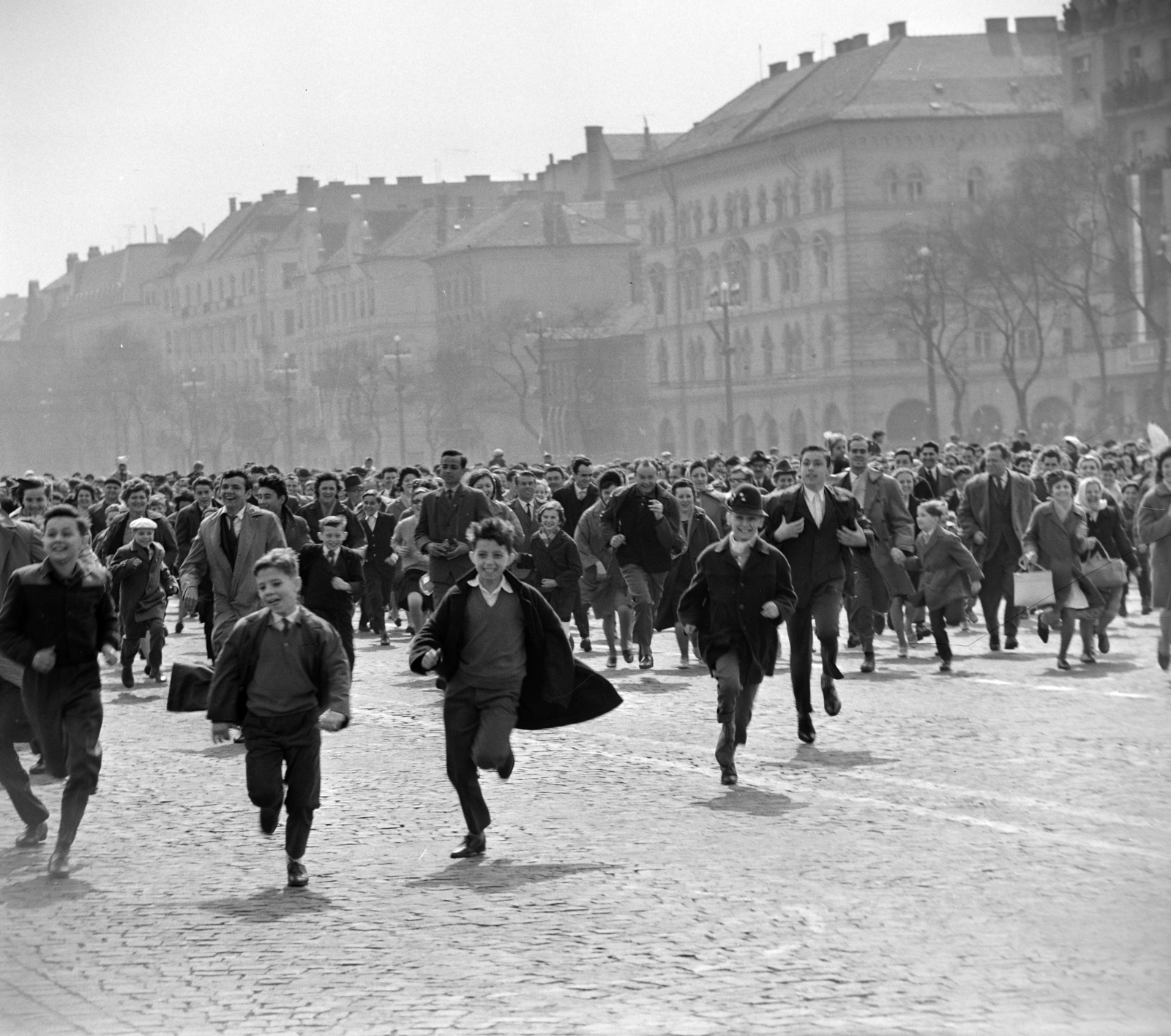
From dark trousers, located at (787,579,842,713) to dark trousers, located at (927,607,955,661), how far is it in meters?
4.04

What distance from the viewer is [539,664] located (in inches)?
425

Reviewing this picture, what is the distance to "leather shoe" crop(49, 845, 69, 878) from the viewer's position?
33.1 ft

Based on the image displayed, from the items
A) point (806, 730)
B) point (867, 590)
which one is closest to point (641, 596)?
point (867, 590)

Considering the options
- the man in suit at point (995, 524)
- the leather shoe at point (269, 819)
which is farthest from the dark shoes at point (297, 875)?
the man in suit at point (995, 524)

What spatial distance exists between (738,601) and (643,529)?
7.61m

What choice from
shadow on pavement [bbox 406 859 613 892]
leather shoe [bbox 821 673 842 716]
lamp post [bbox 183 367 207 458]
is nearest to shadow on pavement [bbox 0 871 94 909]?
shadow on pavement [bbox 406 859 613 892]

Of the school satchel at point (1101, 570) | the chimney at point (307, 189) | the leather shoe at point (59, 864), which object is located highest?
the chimney at point (307, 189)

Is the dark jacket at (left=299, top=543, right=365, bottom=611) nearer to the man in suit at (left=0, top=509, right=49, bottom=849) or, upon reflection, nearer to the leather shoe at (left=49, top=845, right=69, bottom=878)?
the man in suit at (left=0, top=509, right=49, bottom=849)

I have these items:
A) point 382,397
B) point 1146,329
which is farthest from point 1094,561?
point 382,397

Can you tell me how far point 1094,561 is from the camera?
19109mm

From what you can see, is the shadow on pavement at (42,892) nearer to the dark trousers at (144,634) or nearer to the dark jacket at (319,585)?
the dark jacket at (319,585)

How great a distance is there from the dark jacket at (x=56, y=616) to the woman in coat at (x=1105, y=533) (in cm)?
1034

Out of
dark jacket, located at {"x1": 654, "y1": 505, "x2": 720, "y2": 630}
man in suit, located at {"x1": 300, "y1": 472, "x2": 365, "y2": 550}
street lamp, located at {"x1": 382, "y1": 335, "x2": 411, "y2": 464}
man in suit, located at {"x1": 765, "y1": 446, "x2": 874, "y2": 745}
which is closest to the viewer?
man in suit, located at {"x1": 765, "y1": 446, "x2": 874, "y2": 745}

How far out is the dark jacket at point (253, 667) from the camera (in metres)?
10.0
